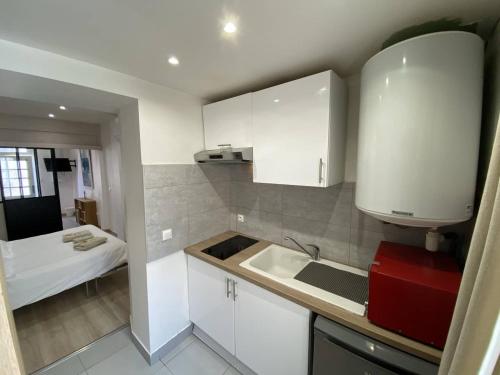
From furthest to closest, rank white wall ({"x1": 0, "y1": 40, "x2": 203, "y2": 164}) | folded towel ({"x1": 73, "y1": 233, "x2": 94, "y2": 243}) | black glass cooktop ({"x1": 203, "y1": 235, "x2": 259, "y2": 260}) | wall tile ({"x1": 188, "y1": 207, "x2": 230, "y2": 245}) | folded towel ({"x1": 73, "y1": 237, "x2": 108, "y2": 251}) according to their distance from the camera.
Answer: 1. folded towel ({"x1": 73, "y1": 233, "x2": 94, "y2": 243})
2. folded towel ({"x1": 73, "y1": 237, "x2": 108, "y2": 251})
3. wall tile ({"x1": 188, "y1": 207, "x2": 230, "y2": 245})
4. black glass cooktop ({"x1": 203, "y1": 235, "x2": 259, "y2": 260})
5. white wall ({"x1": 0, "y1": 40, "x2": 203, "y2": 164})

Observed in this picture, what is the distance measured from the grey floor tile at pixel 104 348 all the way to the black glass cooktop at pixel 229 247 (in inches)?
46.3

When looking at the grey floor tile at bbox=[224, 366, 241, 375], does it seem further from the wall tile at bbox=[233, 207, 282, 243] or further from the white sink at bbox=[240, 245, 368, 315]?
Answer: the wall tile at bbox=[233, 207, 282, 243]

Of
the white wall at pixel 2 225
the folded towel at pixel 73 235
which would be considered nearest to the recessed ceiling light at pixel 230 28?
the folded towel at pixel 73 235

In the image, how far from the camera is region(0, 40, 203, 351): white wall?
4.92 ft

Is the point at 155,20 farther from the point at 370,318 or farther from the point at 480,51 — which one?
the point at 370,318

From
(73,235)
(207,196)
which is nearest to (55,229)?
(73,235)

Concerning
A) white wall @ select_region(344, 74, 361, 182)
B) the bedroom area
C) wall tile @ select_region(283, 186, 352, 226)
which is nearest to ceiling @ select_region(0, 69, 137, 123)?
the bedroom area

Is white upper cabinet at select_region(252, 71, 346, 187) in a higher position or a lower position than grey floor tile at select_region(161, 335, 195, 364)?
higher

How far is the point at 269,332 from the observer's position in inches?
54.6

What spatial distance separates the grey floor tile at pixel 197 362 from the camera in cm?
166

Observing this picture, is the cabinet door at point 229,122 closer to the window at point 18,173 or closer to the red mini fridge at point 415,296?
the red mini fridge at point 415,296

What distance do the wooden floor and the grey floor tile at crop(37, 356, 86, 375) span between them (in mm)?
89

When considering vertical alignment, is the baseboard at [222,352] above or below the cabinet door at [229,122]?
below

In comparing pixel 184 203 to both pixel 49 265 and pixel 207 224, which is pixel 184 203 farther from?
pixel 49 265
